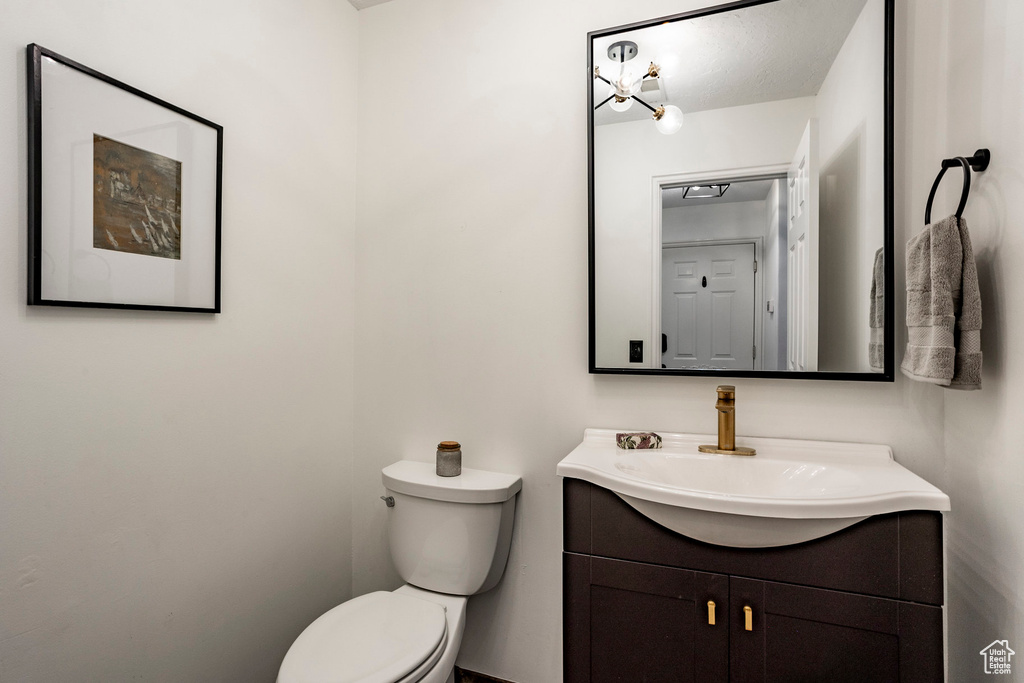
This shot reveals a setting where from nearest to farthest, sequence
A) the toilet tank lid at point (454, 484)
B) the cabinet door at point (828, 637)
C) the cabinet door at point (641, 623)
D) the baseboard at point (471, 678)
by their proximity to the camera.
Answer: the cabinet door at point (828, 637) → the cabinet door at point (641, 623) → the toilet tank lid at point (454, 484) → the baseboard at point (471, 678)

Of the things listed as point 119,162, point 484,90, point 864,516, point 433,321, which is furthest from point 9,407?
point 864,516

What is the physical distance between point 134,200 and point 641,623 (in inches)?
58.5

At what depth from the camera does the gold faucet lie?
1.33 metres

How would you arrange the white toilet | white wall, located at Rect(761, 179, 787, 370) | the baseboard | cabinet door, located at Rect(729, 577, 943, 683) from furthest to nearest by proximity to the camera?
the baseboard, white wall, located at Rect(761, 179, 787, 370), the white toilet, cabinet door, located at Rect(729, 577, 943, 683)

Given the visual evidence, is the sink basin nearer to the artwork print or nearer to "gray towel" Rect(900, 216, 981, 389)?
"gray towel" Rect(900, 216, 981, 389)

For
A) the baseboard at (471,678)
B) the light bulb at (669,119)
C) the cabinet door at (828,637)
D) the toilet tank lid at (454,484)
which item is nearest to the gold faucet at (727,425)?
the cabinet door at (828,637)

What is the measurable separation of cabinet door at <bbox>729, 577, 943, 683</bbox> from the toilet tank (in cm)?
71

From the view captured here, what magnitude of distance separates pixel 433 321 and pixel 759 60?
4.07ft

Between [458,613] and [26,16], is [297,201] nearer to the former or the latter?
[26,16]

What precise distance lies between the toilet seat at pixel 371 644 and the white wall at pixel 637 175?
0.88 m

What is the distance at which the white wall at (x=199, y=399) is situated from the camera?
1.00 metres

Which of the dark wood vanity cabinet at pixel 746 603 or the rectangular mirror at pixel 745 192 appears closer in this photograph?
the dark wood vanity cabinet at pixel 746 603

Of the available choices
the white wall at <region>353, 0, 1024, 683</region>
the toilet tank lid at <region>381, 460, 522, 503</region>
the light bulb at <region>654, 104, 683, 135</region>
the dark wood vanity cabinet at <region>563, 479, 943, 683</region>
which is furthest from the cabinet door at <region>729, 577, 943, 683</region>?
the light bulb at <region>654, 104, 683, 135</region>

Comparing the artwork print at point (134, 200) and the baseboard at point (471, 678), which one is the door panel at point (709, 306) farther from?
the artwork print at point (134, 200)
